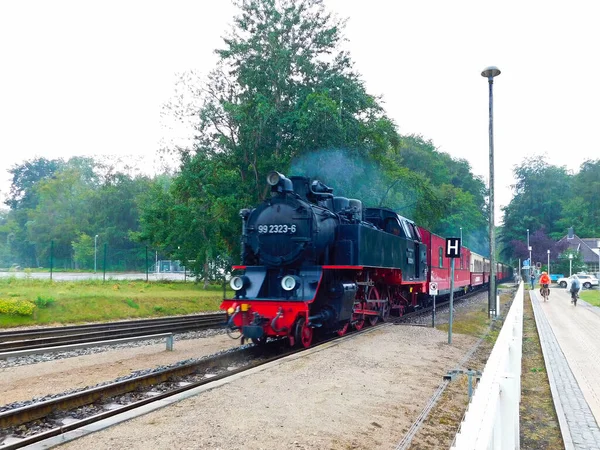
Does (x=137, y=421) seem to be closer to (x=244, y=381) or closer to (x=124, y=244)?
(x=244, y=381)

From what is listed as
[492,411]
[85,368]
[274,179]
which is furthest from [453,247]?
[492,411]

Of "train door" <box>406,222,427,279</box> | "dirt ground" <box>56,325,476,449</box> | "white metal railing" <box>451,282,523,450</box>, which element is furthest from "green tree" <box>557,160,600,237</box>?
"white metal railing" <box>451,282,523,450</box>

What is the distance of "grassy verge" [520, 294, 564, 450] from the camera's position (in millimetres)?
5578

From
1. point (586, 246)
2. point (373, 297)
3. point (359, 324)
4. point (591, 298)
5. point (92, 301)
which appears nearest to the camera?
point (359, 324)

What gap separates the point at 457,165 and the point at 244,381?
80574mm

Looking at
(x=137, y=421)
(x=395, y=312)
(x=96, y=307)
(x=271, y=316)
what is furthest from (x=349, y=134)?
(x=137, y=421)

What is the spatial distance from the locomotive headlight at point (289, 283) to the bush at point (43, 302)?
10579 mm

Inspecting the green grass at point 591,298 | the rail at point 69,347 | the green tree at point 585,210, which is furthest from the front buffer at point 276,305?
the green tree at point 585,210

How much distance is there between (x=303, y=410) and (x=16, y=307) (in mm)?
13282

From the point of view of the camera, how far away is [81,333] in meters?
13.5

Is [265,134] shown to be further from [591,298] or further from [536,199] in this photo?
[536,199]

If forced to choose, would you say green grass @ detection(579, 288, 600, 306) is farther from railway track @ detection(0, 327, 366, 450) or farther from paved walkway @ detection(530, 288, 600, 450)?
railway track @ detection(0, 327, 366, 450)

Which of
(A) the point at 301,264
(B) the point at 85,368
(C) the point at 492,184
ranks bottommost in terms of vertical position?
(B) the point at 85,368

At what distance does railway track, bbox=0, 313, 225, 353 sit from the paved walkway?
30.3ft
